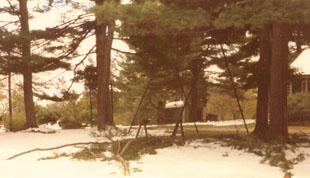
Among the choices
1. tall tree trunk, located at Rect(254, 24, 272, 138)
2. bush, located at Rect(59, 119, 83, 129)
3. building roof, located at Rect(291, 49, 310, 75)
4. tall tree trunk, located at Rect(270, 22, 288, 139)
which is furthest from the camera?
building roof, located at Rect(291, 49, 310, 75)

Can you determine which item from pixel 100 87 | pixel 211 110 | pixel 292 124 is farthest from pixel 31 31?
pixel 211 110

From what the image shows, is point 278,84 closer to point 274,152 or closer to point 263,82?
point 274,152

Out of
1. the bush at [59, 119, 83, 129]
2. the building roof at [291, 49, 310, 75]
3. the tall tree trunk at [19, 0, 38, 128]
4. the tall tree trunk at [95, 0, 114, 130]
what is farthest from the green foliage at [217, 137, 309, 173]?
the building roof at [291, 49, 310, 75]

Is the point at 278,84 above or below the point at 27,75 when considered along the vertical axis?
below

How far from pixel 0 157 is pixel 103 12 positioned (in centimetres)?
445

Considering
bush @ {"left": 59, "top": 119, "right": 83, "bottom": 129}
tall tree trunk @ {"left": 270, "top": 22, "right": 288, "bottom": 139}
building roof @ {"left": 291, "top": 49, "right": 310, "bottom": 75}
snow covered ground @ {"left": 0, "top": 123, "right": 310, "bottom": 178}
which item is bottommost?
bush @ {"left": 59, "top": 119, "right": 83, "bottom": 129}

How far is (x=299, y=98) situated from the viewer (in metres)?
20.7

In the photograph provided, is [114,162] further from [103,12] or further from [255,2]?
[255,2]

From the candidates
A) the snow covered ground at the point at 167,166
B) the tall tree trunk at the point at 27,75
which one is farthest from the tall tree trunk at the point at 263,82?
the tall tree trunk at the point at 27,75

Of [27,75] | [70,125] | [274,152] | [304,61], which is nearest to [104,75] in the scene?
[27,75]

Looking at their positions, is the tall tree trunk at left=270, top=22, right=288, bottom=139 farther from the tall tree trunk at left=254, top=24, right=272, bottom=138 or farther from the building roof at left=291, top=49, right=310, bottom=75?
the building roof at left=291, top=49, right=310, bottom=75

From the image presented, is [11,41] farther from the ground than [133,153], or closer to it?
farther from the ground

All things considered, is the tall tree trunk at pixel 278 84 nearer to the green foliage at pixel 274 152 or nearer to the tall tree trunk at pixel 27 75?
the green foliage at pixel 274 152

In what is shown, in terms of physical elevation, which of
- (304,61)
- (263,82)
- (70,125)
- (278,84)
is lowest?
(70,125)
